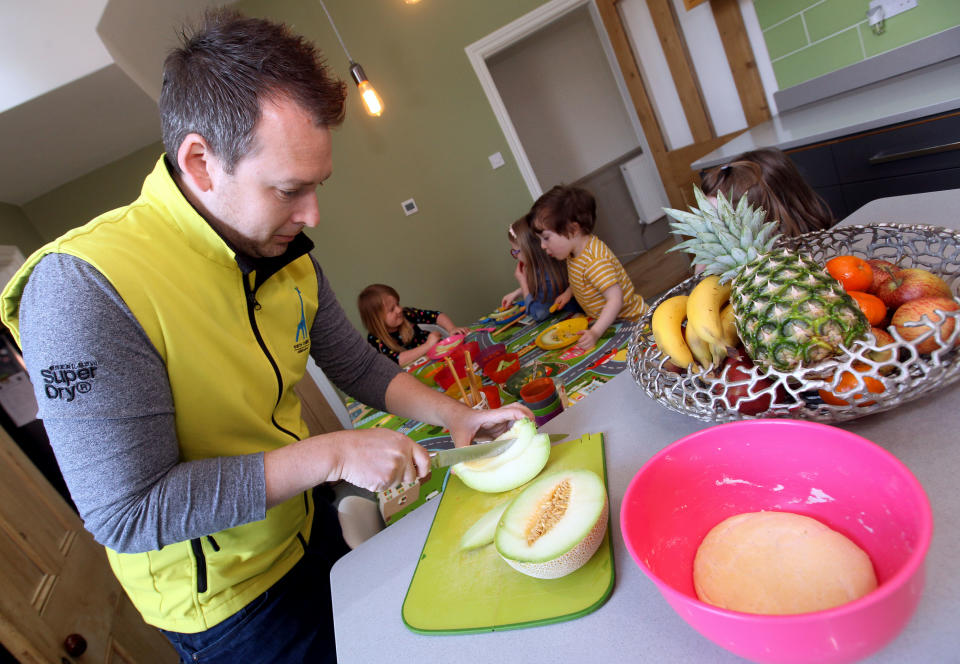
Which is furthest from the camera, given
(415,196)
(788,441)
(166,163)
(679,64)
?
(415,196)

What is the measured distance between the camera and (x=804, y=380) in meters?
0.62

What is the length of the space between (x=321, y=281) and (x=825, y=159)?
7.99 ft

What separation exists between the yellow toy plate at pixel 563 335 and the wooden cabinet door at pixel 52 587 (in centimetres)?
199

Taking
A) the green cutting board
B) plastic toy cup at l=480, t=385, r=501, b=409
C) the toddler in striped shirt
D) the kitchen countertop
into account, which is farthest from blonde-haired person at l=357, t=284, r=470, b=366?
the green cutting board

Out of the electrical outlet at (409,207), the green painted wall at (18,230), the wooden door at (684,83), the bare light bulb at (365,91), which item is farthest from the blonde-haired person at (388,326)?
the green painted wall at (18,230)

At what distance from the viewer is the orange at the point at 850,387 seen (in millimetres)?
603

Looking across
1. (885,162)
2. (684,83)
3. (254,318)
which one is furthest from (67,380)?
(684,83)

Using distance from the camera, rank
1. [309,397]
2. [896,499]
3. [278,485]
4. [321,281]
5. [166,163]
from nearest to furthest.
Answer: [896,499], [278,485], [166,163], [321,281], [309,397]

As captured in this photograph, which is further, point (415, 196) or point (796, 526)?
point (415, 196)

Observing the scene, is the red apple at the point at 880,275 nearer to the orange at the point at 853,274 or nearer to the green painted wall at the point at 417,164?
the orange at the point at 853,274

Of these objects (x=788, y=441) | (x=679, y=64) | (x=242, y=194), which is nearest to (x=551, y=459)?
(x=788, y=441)

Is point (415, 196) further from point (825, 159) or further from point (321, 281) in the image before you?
point (321, 281)

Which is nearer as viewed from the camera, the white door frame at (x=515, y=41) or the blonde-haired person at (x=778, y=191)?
the blonde-haired person at (x=778, y=191)

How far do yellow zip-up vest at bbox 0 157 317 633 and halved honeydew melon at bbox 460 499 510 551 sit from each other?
0.49 m
